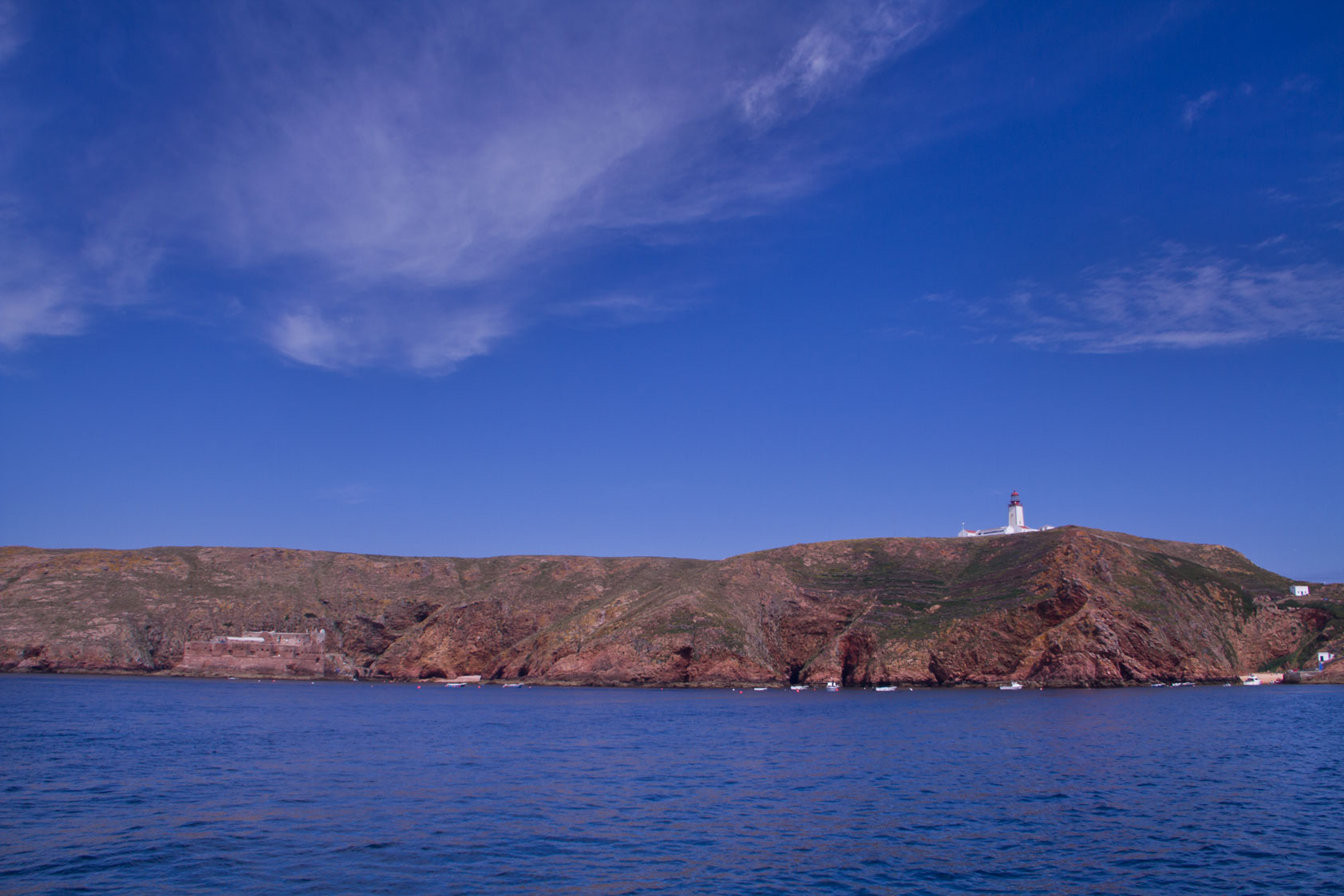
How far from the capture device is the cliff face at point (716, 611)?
112000 millimetres

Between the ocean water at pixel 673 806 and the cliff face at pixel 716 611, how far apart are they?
50.3 m

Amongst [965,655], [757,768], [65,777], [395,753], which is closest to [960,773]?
[757,768]

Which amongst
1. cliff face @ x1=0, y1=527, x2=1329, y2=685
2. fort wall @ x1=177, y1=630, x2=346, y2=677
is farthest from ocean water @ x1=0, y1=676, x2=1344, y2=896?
fort wall @ x1=177, y1=630, x2=346, y2=677

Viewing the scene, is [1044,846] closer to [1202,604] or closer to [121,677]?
[1202,604]

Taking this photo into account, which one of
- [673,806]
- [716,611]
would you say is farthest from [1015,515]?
[673,806]

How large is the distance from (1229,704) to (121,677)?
156 m

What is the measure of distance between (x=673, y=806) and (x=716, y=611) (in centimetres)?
9982

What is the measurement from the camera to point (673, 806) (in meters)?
30.2

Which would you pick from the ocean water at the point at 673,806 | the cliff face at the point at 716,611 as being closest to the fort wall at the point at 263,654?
the cliff face at the point at 716,611

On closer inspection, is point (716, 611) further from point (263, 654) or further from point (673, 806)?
point (673, 806)

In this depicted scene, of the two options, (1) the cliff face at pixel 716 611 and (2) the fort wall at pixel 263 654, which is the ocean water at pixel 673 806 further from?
(2) the fort wall at pixel 263 654

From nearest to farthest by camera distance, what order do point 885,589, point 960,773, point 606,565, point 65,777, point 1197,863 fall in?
point 1197,863 < point 65,777 < point 960,773 < point 885,589 < point 606,565

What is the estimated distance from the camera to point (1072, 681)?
107 m

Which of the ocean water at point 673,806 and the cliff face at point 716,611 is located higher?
the cliff face at point 716,611
